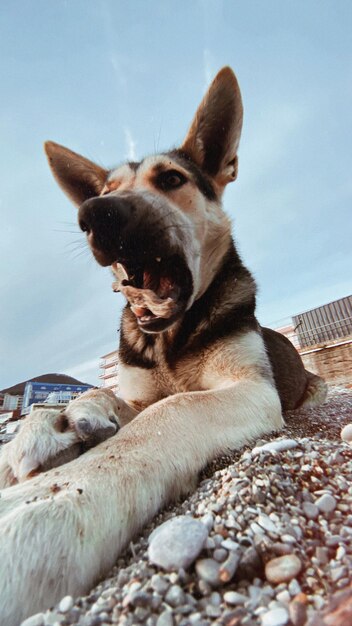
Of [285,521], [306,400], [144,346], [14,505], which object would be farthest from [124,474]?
[306,400]

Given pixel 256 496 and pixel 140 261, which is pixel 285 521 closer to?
pixel 256 496

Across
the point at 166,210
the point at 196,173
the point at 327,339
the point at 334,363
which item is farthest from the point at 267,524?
the point at 327,339

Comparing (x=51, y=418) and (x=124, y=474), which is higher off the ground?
(x=51, y=418)

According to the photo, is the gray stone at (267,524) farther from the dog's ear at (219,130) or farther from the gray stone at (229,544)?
the dog's ear at (219,130)

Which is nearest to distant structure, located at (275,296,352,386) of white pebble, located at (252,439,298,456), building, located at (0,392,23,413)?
white pebble, located at (252,439,298,456)

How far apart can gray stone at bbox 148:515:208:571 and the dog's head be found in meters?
1.40

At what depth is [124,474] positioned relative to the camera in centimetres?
107

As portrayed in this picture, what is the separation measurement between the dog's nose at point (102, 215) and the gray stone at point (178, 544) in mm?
1503

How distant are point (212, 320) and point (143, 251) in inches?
30.8

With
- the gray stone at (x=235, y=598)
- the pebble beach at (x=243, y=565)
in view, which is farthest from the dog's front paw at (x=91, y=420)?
the gray stone at (x=235, y=598)

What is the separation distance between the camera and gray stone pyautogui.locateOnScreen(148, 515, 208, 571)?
718 millimetres

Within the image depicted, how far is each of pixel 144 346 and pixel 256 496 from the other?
183 cm

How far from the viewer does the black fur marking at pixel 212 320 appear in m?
2.41

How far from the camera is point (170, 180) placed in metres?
2.72
